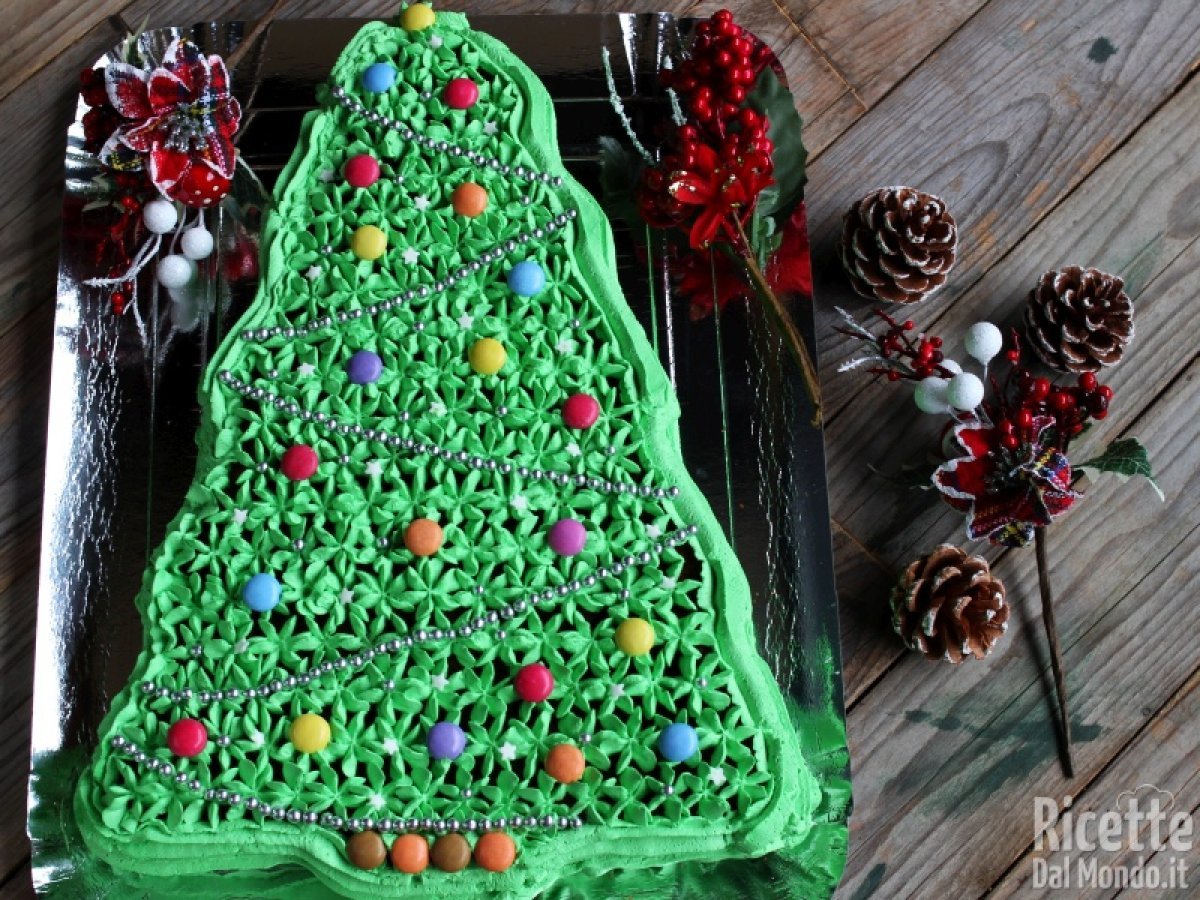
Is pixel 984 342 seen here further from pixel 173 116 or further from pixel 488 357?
pixel 173 116

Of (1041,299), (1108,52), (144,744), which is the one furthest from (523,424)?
(1108,52)

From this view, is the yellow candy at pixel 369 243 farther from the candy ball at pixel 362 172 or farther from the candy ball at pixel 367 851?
the candy ball at pixel 367 851

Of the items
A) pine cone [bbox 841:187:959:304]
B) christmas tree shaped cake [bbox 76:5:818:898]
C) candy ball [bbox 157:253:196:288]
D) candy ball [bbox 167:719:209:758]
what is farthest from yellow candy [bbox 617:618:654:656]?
candy ball [bbox 157:253:196:288]

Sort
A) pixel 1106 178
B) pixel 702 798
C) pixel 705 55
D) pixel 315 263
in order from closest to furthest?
pixel 702 798 < pixel 315 263 < pixel 705 55 < pixel 1106 178

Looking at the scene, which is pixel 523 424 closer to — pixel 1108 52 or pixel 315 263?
pixel 315 263

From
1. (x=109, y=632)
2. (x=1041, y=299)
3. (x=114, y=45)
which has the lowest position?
(x=109, y=632)

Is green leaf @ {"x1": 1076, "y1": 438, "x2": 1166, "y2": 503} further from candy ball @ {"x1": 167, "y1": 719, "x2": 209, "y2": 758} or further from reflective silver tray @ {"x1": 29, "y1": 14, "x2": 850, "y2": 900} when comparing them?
candy ball @ {"x1": 167, "y1": 719, "x2": 209, "y2": 758}

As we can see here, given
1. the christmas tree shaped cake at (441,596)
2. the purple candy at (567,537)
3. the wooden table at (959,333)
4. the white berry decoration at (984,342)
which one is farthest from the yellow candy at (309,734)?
the white berry decoration at (984,342)

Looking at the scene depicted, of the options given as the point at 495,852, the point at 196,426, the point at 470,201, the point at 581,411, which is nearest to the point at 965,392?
the point at 581,411
